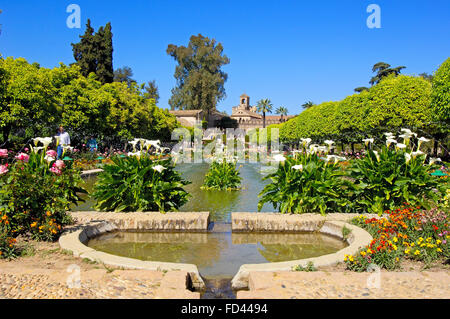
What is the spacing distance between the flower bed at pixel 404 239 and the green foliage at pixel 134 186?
2.80 metres

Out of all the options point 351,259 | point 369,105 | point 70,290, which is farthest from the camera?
point 369,105

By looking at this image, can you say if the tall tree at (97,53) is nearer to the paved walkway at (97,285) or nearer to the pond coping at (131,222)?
the pond coping at (131,222)

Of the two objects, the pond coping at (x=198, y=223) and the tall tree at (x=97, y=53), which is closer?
the pond coping at (x=198, y=223)

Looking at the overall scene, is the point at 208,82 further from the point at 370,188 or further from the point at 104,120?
the point at 370,188

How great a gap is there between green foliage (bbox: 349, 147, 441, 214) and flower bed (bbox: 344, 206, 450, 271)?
0.50 m

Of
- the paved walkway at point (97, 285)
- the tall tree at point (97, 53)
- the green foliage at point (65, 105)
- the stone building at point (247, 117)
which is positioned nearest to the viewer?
the paved walkway at point (97, 285)

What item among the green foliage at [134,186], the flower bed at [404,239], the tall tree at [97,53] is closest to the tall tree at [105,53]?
the tall tree at [97,53]

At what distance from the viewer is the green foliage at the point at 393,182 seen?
548 centimetres

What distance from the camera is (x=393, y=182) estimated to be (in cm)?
554

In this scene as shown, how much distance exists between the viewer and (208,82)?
45969 mm

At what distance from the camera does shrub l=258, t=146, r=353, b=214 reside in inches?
213

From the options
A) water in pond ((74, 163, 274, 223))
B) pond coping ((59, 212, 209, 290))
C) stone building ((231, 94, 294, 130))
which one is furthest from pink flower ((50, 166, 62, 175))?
stone building ((231, 94, 294, 130))

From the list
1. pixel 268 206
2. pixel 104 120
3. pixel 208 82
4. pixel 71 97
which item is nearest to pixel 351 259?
pixel 268 206
